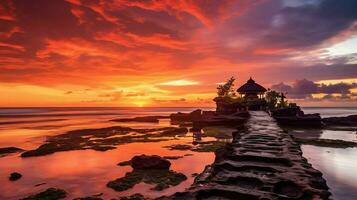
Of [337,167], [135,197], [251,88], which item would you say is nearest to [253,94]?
[251,88]

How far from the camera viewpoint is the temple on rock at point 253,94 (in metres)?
41.5

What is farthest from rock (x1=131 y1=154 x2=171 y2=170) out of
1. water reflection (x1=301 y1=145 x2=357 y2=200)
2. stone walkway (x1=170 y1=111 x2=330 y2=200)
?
stone walkway (x1=170 y1=111 x2=330 y2=200)

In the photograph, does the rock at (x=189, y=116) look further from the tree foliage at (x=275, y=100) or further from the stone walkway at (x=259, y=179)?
the stone walkway at (x=259, y=179)

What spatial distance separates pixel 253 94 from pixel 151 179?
32632 millimetres

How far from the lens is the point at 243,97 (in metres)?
Answer: 48.1

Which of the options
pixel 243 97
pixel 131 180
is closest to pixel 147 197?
pixel 131 180

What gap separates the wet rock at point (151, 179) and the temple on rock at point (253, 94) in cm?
2615

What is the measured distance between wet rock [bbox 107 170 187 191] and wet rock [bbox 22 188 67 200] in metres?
2.57

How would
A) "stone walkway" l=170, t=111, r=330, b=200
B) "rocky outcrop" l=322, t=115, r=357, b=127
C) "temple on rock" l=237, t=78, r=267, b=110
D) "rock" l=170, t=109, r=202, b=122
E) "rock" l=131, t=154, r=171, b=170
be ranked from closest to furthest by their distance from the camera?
1. "stone walkway" l=170, t=111, r=330, b=200
2. "rock" l=131, t=154, r=171, b=170
3. "temple on rock" l=237, t=78, r=267, b=110
4. "rocky outcrop" l=322, t=115, r=357, b=127
5. "rock" l=170, t=109, r=202, b=122

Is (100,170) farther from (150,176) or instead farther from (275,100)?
(275,100)

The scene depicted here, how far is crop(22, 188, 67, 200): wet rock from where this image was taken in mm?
14844

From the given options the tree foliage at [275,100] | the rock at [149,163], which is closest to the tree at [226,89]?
the tree foliage at [275,100]

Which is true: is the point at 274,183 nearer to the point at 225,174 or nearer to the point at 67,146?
the point at 225,174

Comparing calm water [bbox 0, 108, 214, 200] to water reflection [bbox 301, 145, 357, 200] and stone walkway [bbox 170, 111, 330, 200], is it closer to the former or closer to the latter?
water reflection [bbox 301, 145, 357, 200]
